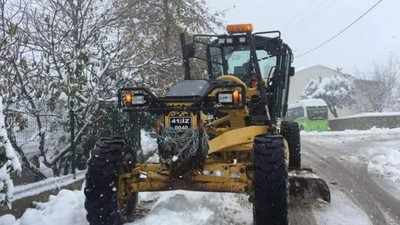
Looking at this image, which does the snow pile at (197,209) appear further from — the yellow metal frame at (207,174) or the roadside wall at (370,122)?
the roadside wall at (370,122)

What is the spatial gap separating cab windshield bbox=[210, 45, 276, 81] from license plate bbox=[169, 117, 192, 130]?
7.55 feet

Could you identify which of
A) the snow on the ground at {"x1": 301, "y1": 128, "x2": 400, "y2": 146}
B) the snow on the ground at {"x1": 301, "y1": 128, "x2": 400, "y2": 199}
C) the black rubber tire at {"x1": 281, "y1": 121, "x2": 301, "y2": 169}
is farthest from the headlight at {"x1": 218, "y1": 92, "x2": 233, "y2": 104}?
the snow on the ground at {"x1": 301, "y1": 128, "x2": 400, "y2": 146}

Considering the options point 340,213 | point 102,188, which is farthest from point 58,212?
point 340,213

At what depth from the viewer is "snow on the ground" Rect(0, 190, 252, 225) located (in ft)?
19.1

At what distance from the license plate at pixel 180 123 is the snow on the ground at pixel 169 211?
127 cm

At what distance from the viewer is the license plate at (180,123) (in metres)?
5.19

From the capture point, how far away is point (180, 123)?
5.20 m

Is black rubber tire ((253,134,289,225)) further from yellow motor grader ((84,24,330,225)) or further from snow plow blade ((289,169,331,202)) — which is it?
snow plow blade ((289,169,331,202))

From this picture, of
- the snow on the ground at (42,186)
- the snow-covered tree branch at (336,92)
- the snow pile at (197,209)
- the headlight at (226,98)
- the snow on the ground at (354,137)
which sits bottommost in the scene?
the snow pile at (197,209)

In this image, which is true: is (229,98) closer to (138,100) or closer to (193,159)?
(193,159)

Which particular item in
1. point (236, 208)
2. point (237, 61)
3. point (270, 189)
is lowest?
point (236, 208)

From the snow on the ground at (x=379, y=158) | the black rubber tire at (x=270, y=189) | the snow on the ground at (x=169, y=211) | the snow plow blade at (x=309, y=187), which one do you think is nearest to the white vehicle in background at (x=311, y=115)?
the snow on the ground at (x=379, y=158)

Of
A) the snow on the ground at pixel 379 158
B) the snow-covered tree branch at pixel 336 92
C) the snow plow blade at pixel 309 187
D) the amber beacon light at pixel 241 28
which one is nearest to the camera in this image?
the amber beacon light at pixel 241 28

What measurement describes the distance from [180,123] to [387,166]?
718 centimetres
